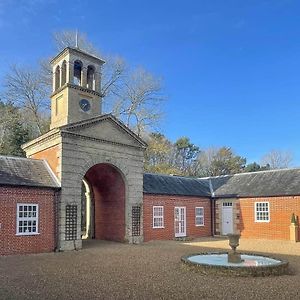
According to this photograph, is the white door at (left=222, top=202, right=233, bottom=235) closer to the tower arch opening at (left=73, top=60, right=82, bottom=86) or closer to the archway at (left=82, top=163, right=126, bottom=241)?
the archway at (left=82, top=163, right=126, bottom=241)

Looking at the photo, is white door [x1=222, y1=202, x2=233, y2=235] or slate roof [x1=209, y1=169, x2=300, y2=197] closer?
slate roof [x1=209, y1=169, x2=300, y2=197]

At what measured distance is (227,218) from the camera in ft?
94.0

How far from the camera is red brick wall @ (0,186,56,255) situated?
677 inches

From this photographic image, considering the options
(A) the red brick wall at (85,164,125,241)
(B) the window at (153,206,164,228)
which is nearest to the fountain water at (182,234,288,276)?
(A) the red brick wall at (85,164,125,241)

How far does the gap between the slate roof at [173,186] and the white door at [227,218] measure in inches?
66.8

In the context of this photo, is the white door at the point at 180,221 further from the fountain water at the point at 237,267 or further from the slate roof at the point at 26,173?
the fountain water at the point at 237,267

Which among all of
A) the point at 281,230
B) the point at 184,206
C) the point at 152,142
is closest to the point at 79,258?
the point at 184,206

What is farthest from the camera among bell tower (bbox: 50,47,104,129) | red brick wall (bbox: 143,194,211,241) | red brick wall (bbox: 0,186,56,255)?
red brick wall (bbox: 143,194,211,241)

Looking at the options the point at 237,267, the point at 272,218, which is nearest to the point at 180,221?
the point at 272,218

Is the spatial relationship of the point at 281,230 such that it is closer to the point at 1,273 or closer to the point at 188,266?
the point at 188,266

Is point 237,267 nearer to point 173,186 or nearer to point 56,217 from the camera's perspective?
point 56,217

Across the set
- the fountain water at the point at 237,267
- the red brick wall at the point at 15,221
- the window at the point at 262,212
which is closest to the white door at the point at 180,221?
the window at the point at 262,212

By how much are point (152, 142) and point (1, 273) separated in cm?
3507

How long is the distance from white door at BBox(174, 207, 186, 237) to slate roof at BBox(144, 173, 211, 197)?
1220mm
